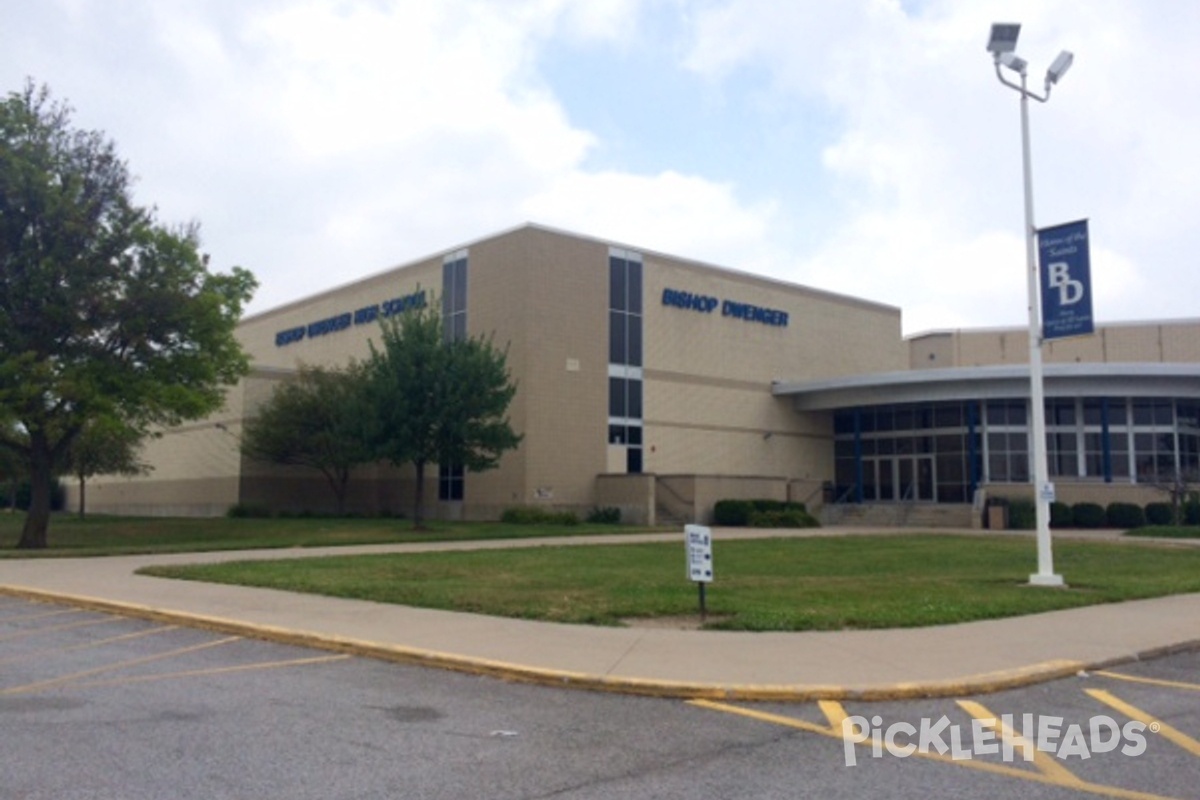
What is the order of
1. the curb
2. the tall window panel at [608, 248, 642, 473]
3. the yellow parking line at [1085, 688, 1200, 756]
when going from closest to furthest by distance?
the yellow parking line at [1085, 688, 1200, 756] < the curb < the tall window panel at [608, 248, 642, 473]

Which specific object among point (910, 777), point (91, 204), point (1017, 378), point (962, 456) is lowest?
point (910, 777)

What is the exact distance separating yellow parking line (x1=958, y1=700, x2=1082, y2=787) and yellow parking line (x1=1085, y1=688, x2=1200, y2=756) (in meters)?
0.99

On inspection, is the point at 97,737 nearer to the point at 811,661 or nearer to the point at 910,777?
the point at 910,777

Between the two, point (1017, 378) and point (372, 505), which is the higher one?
point (1017, 378)

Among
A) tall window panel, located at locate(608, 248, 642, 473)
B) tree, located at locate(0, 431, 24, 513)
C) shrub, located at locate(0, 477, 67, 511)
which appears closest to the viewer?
tree, located at locate(0, 431, 24, 513)

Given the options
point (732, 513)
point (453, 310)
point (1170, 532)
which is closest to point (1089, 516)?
point (1170, 532)

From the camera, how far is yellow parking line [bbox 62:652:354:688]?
902 cm

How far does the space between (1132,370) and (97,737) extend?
4138cm

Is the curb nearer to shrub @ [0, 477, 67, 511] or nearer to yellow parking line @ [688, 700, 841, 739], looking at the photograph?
yellow parking line @ [688, 700, 841, 739]

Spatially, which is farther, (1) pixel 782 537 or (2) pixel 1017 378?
(2) pixel 1017 378

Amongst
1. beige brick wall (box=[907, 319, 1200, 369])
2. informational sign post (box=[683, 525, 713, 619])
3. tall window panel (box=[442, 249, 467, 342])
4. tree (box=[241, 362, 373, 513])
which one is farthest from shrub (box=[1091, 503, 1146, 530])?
informational sign post (box=[683, 525, 713, 619])

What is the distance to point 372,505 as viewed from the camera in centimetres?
4672

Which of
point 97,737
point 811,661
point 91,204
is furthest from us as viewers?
point 91,204

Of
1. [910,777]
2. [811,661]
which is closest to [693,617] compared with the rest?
[811,661]
